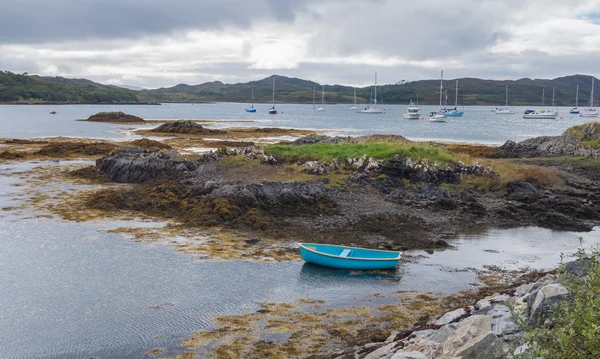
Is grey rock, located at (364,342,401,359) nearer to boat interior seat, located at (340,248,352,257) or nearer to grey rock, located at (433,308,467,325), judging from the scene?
grey rock, located at (433,308,467,325)

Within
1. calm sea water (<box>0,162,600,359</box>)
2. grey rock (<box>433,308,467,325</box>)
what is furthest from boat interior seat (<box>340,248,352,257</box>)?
grey rock (<box>433,308,467,325</box>)

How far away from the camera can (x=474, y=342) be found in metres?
9.69

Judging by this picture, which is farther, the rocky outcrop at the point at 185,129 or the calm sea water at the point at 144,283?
the rocky outcrop at the point at 185,129

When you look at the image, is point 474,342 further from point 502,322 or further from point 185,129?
point 185,129

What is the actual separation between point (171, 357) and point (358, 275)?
934 centimetres

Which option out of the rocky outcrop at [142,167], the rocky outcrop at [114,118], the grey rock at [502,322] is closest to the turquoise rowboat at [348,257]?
the grey rock at [502,322]

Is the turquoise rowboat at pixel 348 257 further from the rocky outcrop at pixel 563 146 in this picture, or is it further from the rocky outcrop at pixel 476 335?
the rocky outcrop at pixel 563 146

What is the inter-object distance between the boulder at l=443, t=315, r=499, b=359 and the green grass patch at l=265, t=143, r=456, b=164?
28581mm

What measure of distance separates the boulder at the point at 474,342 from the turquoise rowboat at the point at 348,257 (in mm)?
10663

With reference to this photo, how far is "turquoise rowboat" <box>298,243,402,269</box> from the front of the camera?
21.8 m

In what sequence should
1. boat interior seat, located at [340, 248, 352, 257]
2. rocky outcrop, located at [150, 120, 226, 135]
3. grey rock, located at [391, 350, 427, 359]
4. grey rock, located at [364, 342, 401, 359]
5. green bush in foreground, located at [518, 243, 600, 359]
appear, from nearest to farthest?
green bush in foreground, located at [518, 243, 600, 359], grey rock, located at [391, 350, 427, 359], grey rock, located at [364, 342, 401, 359], boat interior seat, located at [340, 248, 352, 257], rocky outcrop, located at [150, 120, 226, 135]

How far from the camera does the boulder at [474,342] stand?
9609 millimetres

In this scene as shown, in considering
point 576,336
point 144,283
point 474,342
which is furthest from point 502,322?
point 144,283

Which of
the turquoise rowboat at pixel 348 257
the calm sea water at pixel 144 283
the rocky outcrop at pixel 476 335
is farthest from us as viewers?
the turquoise rowboat at pixel 348 257
